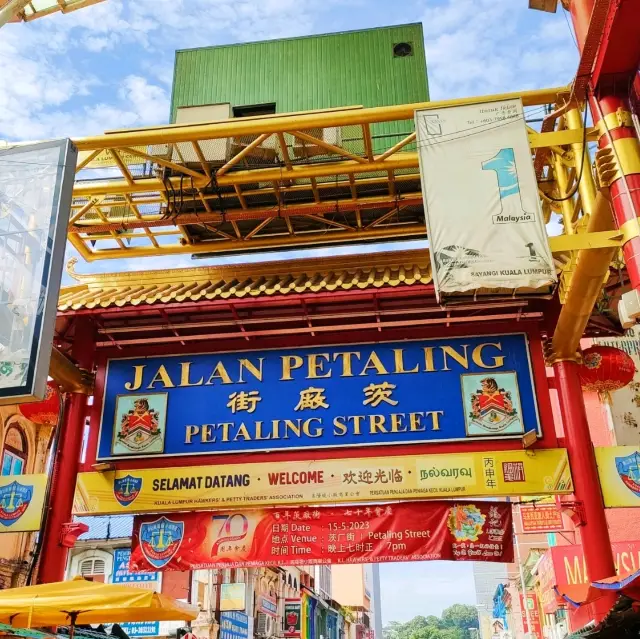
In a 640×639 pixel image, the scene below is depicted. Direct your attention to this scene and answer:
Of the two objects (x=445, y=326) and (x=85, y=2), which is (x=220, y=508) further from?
(x=85, y=2)

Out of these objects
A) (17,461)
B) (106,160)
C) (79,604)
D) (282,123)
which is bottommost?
(79,604)

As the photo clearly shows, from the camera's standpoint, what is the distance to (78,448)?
33.2ft

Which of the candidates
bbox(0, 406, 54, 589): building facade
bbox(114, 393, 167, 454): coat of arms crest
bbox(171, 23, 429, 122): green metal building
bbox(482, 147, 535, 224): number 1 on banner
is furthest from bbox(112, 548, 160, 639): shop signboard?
bbox(482, 147, 535, 224): number 1 on banner

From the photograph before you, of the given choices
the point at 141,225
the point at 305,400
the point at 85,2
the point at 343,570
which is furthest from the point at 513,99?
the point at 343,570

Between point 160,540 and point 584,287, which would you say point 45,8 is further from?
point 584,287

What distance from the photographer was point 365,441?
386 inches

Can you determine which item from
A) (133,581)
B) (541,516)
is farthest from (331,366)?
(541,516)

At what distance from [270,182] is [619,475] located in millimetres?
6392

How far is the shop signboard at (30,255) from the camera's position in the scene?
24.4 ft

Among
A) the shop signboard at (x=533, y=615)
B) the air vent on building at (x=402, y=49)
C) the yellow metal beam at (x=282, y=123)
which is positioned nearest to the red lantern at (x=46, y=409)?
the yellow metal beam at (x=282, y=123)

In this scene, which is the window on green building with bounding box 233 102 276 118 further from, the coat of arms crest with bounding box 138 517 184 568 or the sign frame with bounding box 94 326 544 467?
the coat of arms crest with bounding box 138 517 184 568

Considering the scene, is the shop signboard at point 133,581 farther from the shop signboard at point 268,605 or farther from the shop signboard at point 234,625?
the shop signboard at point 268,605

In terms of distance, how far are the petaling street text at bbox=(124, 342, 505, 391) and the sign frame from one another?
0.15 meters

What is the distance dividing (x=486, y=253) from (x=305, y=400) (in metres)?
4.03
